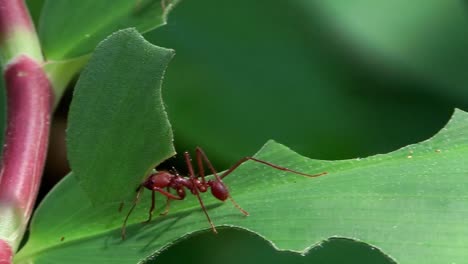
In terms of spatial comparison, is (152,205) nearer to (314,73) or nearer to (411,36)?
(314,73)

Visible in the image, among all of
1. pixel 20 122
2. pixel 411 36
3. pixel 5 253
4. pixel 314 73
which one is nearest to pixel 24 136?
pixel 20 122

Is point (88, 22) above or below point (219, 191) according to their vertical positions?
above

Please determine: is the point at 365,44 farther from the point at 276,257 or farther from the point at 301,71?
the point at 276,257

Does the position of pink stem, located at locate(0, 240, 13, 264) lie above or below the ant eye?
below

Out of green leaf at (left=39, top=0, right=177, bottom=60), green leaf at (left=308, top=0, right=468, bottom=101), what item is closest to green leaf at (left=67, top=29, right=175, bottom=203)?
green leaf at (left=39, top=0, right=177, bottom=60)

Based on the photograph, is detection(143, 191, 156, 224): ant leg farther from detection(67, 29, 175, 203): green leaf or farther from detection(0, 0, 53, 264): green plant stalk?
detection(0, 0, 53, 264): green plant stalk

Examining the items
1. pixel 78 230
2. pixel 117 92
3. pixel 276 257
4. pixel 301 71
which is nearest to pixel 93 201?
pixel 78 230
